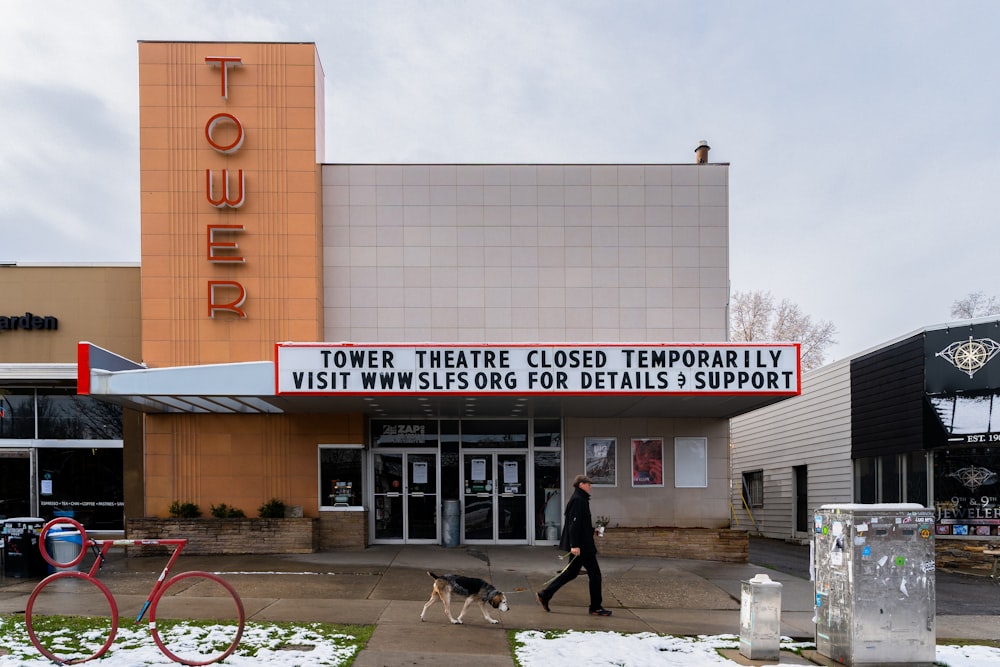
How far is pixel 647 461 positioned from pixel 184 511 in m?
9.63

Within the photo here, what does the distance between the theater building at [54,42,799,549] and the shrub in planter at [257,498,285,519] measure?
15.5 inches

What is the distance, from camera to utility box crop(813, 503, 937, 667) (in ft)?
27.0

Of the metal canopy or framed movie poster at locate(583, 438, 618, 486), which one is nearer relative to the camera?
the metal canopy

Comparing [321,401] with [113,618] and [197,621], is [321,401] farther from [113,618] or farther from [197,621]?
[113,618]

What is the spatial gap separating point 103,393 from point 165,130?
610 cm

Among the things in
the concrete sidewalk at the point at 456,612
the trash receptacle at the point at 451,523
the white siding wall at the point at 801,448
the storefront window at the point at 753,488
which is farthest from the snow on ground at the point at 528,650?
the storefront window at the point at 753,488

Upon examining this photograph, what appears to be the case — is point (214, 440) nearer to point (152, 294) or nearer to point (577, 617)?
point (152, 294)

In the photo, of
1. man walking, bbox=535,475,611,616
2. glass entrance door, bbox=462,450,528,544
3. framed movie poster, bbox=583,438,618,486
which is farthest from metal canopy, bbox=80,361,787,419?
man walking, bbox=535,475,611,616

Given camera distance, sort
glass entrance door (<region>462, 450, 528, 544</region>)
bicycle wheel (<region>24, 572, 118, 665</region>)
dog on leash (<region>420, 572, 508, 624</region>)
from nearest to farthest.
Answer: bicycle wheel (<region>24, 572, 118, 665</region>) < dog on leash (<region>420, 572, 508, 624</region>) < glass entrance door (<region>462, 450, 528, 544</region>)

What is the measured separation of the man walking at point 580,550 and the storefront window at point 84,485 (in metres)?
11.2

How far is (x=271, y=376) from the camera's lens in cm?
1424

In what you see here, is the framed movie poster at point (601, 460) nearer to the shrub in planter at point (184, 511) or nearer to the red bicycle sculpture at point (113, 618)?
the shrub in planter at point (184, 511)

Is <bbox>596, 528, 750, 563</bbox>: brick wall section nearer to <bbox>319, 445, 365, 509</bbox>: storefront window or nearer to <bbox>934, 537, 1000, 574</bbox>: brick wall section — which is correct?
<bbox>934, 537, 1000, 574</bbox>: brick wall section

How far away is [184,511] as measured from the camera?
16.7 meters
